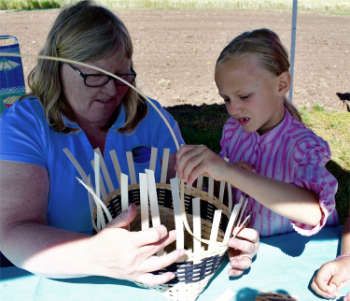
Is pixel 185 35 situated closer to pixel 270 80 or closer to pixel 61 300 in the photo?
pixel 270 80

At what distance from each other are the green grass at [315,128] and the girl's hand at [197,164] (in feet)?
7.38

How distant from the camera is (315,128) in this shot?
A: 433cm

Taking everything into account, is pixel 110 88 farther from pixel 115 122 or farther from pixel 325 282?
pixel 325 282

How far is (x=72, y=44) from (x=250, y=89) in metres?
0.66

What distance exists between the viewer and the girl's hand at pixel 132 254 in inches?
38.2

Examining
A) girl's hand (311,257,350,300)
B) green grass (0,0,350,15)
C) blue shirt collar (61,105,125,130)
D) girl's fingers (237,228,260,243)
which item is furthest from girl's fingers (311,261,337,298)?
green grass (0,0,350,15)

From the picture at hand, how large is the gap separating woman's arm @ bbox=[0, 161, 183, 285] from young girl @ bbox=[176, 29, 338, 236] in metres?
0.30

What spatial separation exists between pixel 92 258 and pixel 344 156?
11.0 ft

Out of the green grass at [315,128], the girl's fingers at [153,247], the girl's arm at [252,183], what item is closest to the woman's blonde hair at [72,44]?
the girl's arm at [252,183]

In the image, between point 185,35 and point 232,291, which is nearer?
point 232,291

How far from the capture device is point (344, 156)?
3.82 metres

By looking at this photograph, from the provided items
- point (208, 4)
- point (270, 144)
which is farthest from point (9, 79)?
point (208, 4)

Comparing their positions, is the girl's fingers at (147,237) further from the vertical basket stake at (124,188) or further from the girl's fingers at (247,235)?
the girl's fingers at (247,235)

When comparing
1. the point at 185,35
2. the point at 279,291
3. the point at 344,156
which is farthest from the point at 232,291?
the point at 185,35
